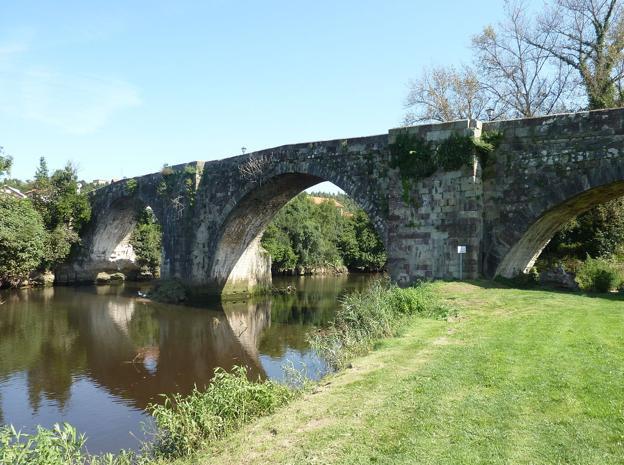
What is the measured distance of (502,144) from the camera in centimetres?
1522

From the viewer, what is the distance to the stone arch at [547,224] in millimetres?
14012

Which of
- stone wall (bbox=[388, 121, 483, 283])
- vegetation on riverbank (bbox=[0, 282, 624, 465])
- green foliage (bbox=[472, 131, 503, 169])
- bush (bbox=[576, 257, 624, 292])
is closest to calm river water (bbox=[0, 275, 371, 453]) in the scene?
vegetation on riverbank (bbox=[0, 282, 624, 465])

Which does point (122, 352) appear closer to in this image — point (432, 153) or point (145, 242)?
point (432, 153)

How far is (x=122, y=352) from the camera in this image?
16.7 meters

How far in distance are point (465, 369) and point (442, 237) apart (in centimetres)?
905

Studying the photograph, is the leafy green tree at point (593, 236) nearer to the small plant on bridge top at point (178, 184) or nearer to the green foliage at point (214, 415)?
the green foliage at point (214, 415)

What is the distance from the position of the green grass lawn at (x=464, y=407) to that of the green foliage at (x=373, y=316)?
31.7 inches

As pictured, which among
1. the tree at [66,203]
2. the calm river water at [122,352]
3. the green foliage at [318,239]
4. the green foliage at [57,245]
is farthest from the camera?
the green foliage at [318,239]

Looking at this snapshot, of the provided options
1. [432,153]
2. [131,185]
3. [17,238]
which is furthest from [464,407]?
[131,185]

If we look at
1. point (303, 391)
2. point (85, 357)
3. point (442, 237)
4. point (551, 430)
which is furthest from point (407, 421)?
point (85, 357)

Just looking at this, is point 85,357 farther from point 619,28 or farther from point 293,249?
point 293,249

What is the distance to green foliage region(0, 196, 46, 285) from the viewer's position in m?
28.5

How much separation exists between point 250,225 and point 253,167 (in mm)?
4527

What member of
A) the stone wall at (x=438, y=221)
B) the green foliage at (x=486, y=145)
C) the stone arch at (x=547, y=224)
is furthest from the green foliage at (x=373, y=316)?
the green foliage at (x=486, y=145)
